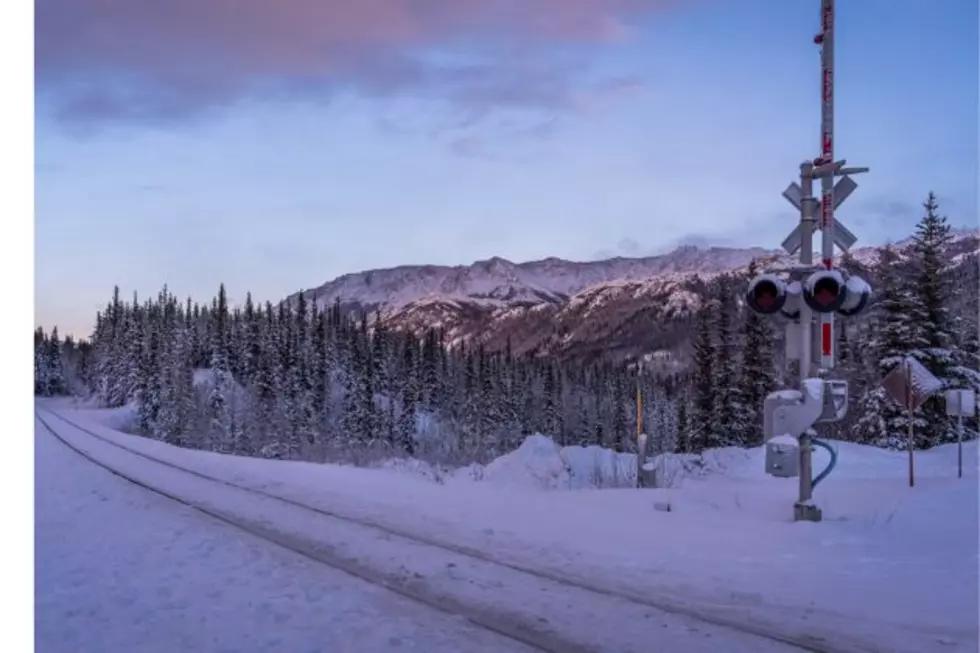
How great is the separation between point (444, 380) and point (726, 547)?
301 ft

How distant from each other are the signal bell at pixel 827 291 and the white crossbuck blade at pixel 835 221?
72 centimetres

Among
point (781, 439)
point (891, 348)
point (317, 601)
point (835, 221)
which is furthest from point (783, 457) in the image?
point (891, 348)

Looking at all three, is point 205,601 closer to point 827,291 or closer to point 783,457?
point 783,457

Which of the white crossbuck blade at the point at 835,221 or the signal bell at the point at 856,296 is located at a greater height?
the white crossbuck blade at the point at 835,221

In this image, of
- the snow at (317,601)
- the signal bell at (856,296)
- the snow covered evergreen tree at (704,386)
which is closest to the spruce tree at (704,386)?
the snow covered evergreen tree at (704,386)

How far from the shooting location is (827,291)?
27.5 ft

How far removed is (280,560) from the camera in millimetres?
7172

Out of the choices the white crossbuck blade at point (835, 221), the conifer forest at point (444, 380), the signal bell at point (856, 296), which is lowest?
the conifer forest at point (444, 380)

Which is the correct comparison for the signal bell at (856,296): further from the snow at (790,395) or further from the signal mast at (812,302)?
the snow at (790,395)

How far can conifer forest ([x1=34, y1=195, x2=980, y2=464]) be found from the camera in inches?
1174

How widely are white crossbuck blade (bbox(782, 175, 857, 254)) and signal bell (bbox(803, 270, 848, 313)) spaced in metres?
0.72

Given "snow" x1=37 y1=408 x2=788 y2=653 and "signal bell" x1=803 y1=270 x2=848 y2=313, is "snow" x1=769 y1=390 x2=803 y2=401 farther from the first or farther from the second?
"snow" x1=37 y1=408 x2=788 y2=653

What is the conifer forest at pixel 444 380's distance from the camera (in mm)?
29828

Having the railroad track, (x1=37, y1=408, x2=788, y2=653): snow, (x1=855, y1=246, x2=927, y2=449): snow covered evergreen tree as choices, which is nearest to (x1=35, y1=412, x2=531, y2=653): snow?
(x1=37, y1=408, x2=788, y2=653): snow
